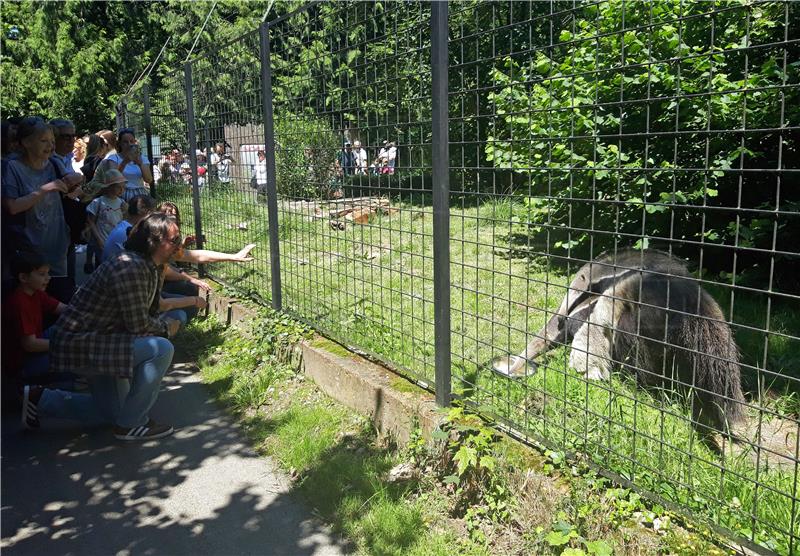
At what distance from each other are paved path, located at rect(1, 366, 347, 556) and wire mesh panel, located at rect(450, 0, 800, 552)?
1319 millimetres

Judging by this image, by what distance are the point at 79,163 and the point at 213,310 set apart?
13.4 ft

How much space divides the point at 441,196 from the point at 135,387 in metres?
2.56

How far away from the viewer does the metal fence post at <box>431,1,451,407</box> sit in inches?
146

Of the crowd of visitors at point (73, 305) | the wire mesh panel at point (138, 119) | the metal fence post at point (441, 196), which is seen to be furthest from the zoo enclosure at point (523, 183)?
the wire mesh panel at point (138, 119)

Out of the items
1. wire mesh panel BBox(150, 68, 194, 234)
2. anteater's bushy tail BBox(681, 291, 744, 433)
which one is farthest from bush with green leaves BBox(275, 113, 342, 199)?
wire mesh panel BBox(150, 68, 194, 234)

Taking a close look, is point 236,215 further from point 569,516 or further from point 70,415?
point 569,516

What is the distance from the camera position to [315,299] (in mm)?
6043

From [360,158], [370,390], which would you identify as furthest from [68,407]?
[360,158]

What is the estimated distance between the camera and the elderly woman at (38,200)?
5250mm

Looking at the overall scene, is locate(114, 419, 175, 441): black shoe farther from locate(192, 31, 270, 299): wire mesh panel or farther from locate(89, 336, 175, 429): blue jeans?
locate(192, 31, 270, 299): wire mesh panel

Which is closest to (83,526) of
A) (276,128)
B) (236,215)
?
(276,128)

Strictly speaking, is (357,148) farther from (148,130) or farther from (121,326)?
(148,130)

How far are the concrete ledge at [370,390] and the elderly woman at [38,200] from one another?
2.29 m

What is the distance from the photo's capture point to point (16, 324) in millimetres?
4828
